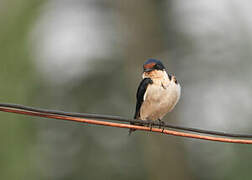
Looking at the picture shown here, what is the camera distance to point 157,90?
527cm

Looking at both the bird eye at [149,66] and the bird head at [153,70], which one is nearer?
the bird head at [153,70]

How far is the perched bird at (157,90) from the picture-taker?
17.3 feet

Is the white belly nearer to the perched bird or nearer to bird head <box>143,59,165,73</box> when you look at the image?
the perched bird

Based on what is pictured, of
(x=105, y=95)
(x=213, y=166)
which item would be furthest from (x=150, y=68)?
(x=105, y=95)

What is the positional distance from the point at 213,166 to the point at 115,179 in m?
2.24

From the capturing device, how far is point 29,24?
966cm

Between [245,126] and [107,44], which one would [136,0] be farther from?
[245,126]

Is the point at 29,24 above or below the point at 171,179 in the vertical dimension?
above

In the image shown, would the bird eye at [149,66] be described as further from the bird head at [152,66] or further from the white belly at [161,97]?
the white belly at [161,97]

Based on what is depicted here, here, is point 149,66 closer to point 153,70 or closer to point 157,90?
point 153,70

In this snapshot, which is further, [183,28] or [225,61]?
[183,28]

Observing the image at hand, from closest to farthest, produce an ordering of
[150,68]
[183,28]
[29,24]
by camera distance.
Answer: [150,68] < [29,24] < [183,28]

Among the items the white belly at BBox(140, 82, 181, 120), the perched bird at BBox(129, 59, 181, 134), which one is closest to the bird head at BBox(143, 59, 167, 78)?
the perched bird at BBox(129, 59, 181, 134)

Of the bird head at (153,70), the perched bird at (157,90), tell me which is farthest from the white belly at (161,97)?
the bird head at (153,70)
